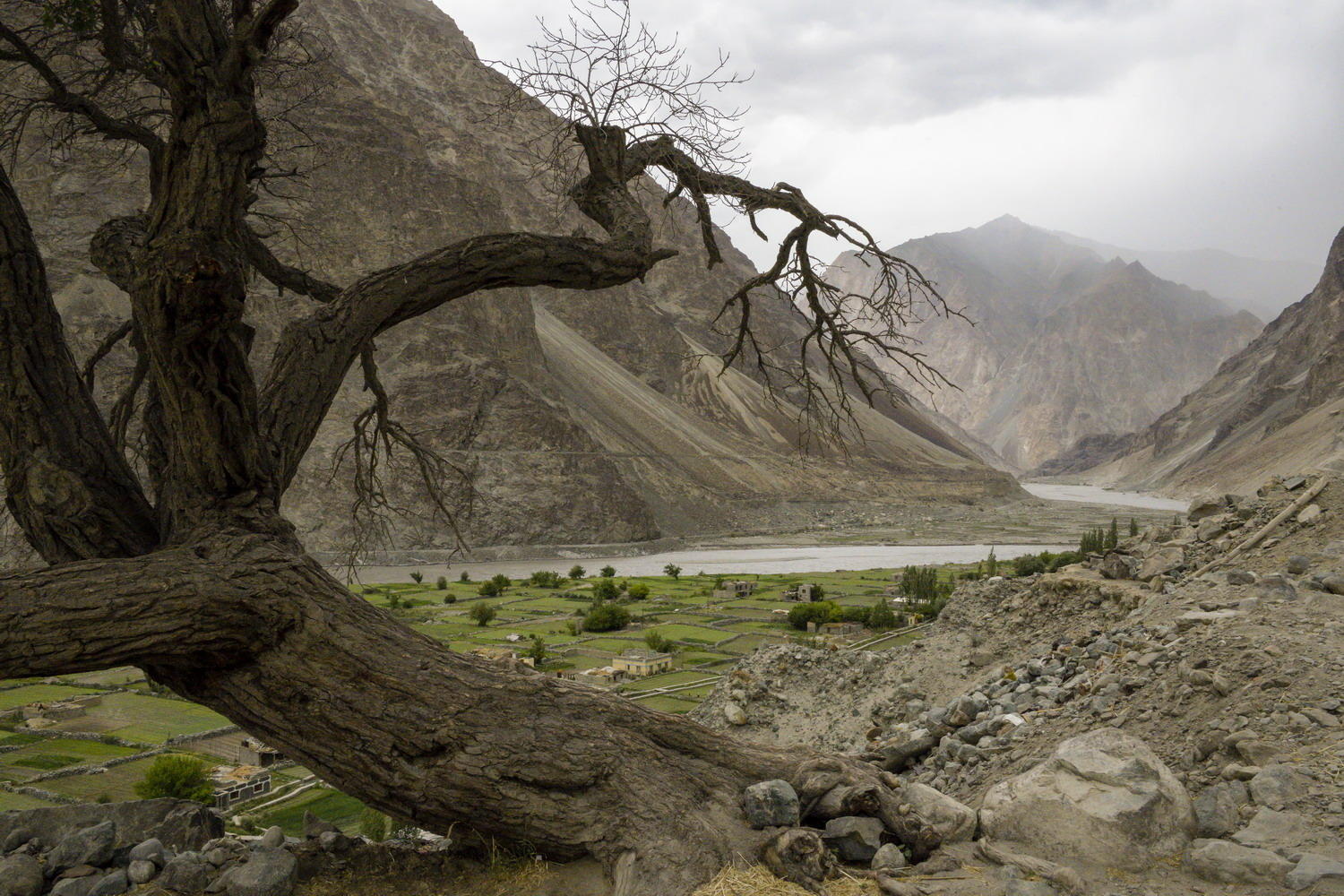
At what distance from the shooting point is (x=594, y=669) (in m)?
14.9

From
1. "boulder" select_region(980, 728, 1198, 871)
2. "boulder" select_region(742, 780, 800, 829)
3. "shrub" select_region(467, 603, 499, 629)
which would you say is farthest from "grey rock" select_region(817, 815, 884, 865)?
"shrub" select_region(467, 603, 499, 629)

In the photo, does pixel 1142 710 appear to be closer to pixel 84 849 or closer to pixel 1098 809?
pixel 1098 809

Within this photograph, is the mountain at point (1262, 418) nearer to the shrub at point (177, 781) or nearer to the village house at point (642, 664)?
the village house at point (642, 664)

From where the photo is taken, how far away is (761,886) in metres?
3.96

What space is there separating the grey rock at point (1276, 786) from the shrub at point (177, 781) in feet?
24.8

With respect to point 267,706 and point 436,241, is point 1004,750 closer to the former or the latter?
point 267,706

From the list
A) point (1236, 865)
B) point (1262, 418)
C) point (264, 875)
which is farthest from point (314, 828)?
point (1262, 418)

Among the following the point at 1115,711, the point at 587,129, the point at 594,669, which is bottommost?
the point at 594,669

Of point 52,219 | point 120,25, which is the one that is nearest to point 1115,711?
point 120,25

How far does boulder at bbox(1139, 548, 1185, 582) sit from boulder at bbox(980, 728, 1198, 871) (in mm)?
6144

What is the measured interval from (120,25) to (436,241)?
54.1 m

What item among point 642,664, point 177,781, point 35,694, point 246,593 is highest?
point 246,593

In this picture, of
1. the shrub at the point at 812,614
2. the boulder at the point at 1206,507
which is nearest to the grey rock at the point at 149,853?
the boulder at the point at 1206,507

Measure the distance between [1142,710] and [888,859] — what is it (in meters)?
2.57
